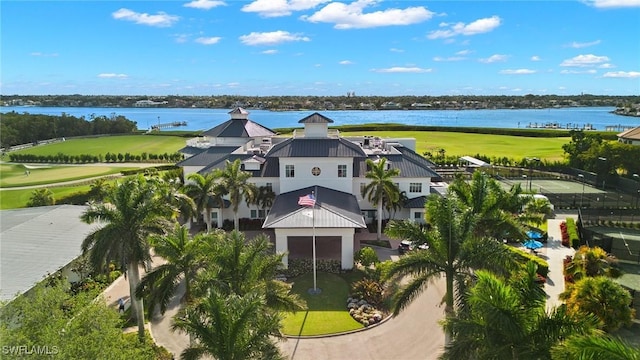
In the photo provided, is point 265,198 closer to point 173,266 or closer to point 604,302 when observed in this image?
point 173,266

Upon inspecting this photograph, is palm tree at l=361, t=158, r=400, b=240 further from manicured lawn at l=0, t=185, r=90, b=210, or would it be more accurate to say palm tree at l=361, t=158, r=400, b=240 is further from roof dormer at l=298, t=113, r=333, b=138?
manicured lawn at l=0, t=185, r=90, b=210

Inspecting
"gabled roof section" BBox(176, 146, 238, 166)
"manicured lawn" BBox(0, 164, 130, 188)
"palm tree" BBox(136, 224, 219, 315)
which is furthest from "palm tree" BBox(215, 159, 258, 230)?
"manicured lawn" BBox(0, 164, 130, 188)

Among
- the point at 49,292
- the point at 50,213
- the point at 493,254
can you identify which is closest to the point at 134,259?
the point at 49,292

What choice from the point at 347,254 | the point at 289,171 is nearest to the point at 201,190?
the point at 289,171

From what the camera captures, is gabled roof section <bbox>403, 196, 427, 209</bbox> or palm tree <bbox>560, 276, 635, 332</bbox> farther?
gabled roof section <bbox>403, 196, 427, 209</bbox>

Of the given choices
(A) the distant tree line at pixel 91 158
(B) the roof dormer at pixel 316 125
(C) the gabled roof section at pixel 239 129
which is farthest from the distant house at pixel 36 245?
(A) the distant tree line at pixel 91 158

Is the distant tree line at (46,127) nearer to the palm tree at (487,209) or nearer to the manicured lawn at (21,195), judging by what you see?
the manicured lawn at (21,195)
